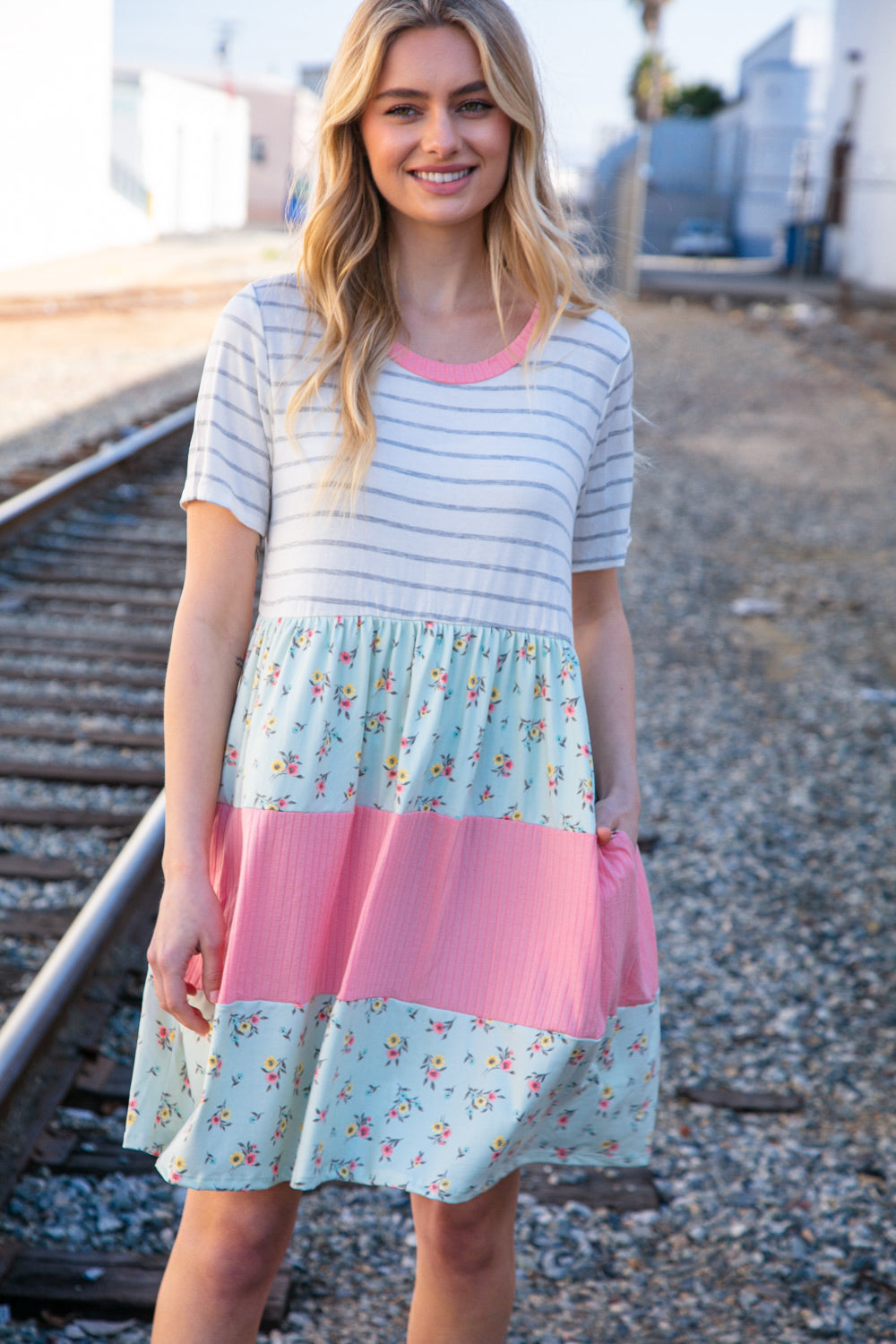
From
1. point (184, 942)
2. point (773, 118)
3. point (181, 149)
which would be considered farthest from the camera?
point (181, 149)

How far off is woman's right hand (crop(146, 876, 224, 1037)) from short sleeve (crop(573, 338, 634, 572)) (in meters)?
0.68

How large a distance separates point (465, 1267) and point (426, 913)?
1.58 feet

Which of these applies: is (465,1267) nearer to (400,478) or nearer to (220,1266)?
(220,1266)

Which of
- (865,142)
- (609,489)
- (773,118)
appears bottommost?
(609,489)

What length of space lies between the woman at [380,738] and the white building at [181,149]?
140ft

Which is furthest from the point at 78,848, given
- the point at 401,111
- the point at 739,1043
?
the point at 401,111

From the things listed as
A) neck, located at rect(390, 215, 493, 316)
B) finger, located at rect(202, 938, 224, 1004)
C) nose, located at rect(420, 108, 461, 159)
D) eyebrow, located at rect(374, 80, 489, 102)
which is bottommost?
finger, located at rect(202, 938, 224, 1004)

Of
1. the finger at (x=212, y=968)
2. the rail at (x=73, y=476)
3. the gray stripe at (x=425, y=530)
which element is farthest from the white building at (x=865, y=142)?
the finger at (x=212, y=968)

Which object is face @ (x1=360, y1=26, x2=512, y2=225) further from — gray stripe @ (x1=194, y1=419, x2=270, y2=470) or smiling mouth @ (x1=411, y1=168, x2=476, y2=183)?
gray stripe @ (x1=194, y1=419, x2=270, y2=470)

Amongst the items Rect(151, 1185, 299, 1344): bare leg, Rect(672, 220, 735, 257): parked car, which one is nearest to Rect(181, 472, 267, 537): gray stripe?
Rect(151, 1185, 299, 1344): bare leg

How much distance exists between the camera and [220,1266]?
159 centimetres

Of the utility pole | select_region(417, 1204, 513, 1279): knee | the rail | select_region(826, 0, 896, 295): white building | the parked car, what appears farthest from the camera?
the parked car

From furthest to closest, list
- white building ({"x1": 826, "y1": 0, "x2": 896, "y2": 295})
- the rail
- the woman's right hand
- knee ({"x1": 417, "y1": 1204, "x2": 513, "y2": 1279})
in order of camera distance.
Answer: white building ({"x1": 826, "y1": 0, "x2": 896, "y2": 295})
the rail
knee ({"x1": 417, "y1": 1204, "x2": 513, "y2": 1279})
the woman's right hand

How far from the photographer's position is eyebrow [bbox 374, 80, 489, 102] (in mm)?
1579
